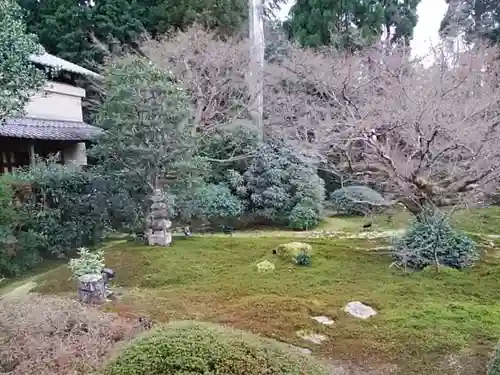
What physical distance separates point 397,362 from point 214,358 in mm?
2653

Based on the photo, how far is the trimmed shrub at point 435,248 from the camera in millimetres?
7008

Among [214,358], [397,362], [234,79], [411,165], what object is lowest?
[397,362]

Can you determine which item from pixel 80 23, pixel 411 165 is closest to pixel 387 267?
pixel 411 165

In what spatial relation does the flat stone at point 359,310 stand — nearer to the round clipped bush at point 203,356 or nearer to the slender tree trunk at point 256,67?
the round clipped bush at point 203,356

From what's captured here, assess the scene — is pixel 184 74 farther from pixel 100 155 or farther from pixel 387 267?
pixel 387 267

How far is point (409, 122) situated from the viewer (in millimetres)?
8086

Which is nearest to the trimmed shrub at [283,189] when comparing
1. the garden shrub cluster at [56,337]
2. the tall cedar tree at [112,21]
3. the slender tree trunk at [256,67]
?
the slender tree trunk at [256,67]

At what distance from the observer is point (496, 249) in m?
8.00

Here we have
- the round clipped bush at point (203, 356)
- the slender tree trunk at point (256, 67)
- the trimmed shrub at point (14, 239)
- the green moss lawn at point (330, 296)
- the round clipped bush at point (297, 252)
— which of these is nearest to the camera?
the round clipped bush at point (203, 356)

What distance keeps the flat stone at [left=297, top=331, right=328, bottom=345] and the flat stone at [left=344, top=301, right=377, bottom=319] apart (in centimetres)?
68

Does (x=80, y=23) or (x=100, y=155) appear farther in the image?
(x=80, y=23)

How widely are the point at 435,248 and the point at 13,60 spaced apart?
20.6 ft

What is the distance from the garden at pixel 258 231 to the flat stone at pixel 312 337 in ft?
0.06

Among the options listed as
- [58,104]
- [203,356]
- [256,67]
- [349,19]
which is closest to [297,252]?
[203,356]
